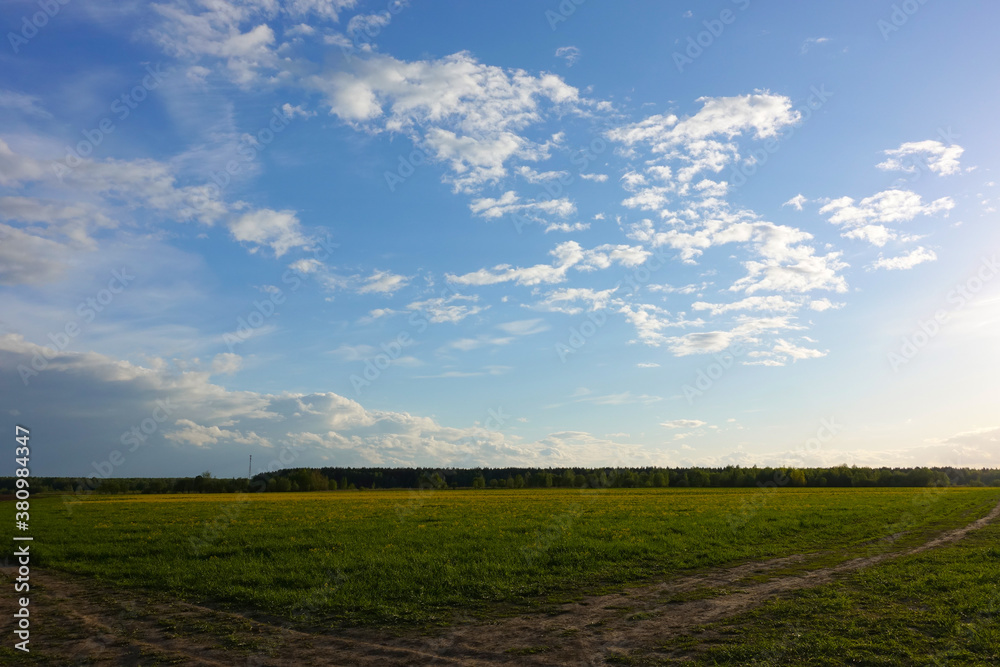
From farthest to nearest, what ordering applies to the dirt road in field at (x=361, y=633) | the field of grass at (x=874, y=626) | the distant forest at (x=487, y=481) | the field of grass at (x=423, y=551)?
the distant forest at (x=487, y=481), the field of grass at (x=423, y=551), the dirt road in field at (x=361, y=633), the field of grass at (x=874, y=626)

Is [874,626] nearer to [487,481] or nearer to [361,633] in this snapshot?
[361,633]

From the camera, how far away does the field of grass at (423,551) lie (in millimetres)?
15336

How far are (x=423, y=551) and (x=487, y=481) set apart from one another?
137 meters

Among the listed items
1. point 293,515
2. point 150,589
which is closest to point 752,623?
point 150,589

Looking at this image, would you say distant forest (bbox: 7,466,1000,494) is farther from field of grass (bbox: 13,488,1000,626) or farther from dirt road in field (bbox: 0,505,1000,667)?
dirt road in field (bbox: 0,505,1000,667)

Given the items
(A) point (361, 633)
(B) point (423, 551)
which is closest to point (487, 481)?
(B) point (423, 551)

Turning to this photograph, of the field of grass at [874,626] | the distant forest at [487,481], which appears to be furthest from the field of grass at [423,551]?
the distant forest at [487,481]

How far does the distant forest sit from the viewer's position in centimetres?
12006

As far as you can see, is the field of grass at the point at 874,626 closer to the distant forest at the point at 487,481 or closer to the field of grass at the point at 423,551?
the field of grass at the point at 423,551

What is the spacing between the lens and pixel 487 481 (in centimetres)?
15412

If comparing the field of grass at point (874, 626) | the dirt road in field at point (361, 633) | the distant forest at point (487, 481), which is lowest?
the distant forest at point (487, 481)

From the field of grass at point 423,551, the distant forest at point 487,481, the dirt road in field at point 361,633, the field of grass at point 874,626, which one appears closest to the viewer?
the field of grass at point 874,626

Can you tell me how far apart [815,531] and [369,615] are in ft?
81.6

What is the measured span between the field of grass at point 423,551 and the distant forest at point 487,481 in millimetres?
88525
